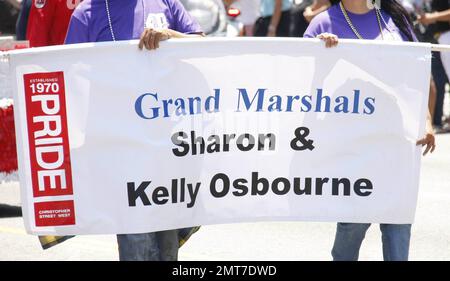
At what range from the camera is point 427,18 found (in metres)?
12.1

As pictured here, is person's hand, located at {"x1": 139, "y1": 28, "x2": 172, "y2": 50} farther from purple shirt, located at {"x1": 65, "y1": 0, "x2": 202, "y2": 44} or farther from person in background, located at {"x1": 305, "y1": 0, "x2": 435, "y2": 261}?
person in background, located at {"x1": 305, "y1": 0, "x2": 435, "y2": 261}

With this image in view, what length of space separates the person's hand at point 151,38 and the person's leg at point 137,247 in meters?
0.82

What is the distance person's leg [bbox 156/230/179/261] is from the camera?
16.5 feet

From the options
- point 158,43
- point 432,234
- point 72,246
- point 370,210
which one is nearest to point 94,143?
point 158,43

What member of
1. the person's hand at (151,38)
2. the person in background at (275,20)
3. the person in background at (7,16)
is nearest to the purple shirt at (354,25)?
the person's hand at (151,38)

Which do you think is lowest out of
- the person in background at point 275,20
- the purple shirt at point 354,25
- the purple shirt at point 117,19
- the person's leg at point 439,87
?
the person's leg at point 439,87

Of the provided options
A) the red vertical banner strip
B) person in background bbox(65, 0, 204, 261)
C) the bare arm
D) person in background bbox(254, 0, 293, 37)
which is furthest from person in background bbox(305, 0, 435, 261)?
person in background bbox(254, 0, 293, 37)

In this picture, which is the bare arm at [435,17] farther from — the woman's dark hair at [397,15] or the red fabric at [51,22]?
the woman's dark hair at [397,15]

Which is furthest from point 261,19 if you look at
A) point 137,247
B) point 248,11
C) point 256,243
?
point 137,247

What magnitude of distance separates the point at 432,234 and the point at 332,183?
2634mm

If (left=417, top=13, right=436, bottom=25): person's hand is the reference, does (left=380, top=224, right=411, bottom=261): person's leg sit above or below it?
above

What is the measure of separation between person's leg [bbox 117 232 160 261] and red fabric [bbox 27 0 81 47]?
10.5 feet

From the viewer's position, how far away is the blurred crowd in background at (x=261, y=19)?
7848 millimetres

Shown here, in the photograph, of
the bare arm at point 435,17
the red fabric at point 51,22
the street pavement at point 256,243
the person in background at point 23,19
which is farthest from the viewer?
the bare arm at point 435,17
